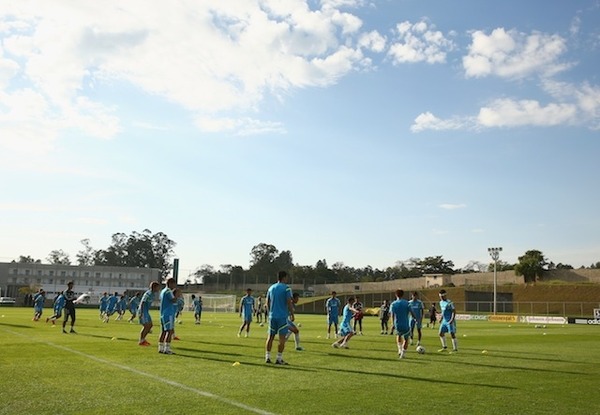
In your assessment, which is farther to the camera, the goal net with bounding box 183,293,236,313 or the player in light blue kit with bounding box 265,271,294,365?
the goal net with bounding box 183,293,236,313

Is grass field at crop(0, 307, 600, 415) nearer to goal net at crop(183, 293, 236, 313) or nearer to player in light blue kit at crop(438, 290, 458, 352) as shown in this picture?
player in light blue kit at crop(438, 290, 458, 352)

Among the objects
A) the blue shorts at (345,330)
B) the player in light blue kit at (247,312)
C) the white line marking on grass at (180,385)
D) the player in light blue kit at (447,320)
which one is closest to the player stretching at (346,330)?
the blue shorts at (345,330)

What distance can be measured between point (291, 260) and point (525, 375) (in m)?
150

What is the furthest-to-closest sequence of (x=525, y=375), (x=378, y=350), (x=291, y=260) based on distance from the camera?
(x=291, y=260), (x=378, y=350), (x=525, y=375)

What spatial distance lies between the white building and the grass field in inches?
3998

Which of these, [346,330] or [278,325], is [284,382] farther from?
[346,330]

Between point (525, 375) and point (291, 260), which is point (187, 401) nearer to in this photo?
point (525, 375)

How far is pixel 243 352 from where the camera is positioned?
1628cm

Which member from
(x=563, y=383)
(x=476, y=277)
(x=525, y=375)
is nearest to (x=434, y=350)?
(x=525, y=375)

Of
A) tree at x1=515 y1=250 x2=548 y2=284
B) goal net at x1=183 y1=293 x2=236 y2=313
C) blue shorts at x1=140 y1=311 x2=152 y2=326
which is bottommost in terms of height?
goal net at x1=183 y1=293 x2=236 y2=313

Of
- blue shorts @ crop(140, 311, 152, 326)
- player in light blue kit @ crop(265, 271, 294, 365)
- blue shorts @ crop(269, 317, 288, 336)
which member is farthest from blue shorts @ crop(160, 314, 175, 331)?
blue shorts @ crop(269, 317, 288, 336)

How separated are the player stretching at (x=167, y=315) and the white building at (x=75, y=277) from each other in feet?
327

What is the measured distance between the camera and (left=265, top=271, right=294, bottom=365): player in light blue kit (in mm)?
13469

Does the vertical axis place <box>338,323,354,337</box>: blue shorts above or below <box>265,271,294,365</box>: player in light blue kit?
below
